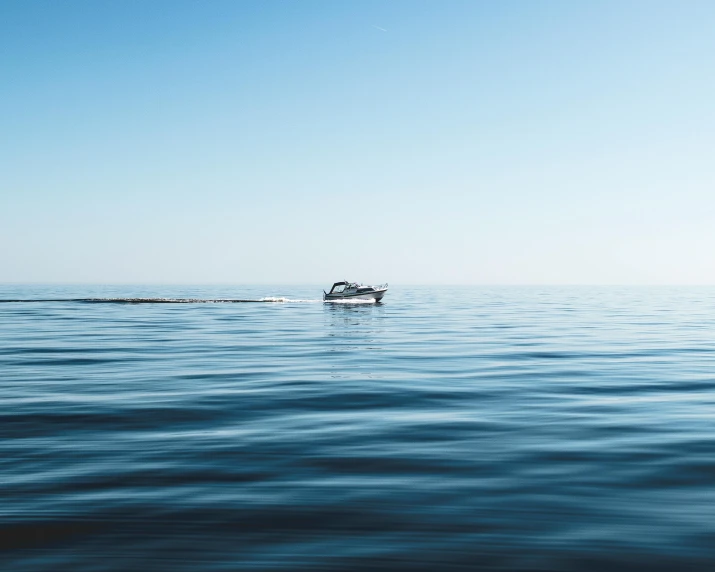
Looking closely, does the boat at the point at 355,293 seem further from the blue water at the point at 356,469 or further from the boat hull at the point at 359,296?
the blue water at the point at 356,469

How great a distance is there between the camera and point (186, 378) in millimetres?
16672

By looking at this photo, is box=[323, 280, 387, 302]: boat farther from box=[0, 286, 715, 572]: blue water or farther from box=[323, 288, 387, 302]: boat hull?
box=[0, 286, 715, 572]: blue water

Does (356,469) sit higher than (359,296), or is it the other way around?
(359,296)

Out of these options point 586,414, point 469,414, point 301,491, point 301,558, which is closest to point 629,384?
point 586,414

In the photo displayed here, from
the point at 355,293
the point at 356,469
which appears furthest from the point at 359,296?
the point at 356,469

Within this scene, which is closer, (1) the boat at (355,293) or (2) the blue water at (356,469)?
(2) the blue water at (356,469)

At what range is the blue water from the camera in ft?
18.7

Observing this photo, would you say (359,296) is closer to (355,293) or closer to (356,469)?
(355,293)

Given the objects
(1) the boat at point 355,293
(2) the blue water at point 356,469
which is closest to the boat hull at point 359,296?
(1) the boat at point 355,293

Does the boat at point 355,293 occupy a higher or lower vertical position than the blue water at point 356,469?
higher

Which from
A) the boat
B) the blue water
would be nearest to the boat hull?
the boat

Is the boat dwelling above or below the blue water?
above

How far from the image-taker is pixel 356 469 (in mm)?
8266

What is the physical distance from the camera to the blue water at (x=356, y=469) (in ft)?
18.7
